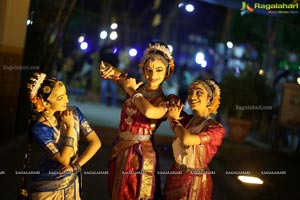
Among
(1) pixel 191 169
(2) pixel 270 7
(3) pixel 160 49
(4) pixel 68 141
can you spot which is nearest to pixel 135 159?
(1) pixel 191 169

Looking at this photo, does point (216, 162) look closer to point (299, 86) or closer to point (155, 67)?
point (299, 86)

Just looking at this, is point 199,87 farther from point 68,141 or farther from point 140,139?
point 68,141

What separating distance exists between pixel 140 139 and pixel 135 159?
16cm

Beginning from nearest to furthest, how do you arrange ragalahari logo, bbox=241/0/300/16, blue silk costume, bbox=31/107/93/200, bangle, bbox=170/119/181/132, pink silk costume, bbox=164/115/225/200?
blue silk costume, bbox=31/107/93/200
bangle, bbox=170/119/181/132
pink silk costume, bbox=164/115/225/200
ragalahari logo, bbox=241/0/300/16

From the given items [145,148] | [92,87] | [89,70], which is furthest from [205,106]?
[89,70]

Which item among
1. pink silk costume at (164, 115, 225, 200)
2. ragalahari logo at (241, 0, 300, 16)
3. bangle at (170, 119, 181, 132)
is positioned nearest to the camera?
bangle at (170, 119, 181, 132)

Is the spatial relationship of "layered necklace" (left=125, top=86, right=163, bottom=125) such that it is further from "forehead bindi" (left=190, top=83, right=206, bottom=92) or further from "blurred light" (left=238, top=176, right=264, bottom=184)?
"blurred light" (left=238, top=176, right=264, bottom=184)

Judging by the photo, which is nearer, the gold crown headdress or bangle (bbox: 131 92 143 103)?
bangle (bbox: 131 92 143 103)

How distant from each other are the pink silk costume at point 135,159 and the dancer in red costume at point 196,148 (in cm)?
17

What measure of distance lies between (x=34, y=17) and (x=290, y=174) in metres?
5.57

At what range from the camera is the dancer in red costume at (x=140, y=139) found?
3285mm

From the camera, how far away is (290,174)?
7465 millimetres

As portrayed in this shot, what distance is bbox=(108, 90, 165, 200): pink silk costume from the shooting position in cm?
328

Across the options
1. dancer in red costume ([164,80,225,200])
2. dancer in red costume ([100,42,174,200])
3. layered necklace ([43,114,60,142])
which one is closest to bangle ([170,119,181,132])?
dancer in red costume ([164,80,225,200])
